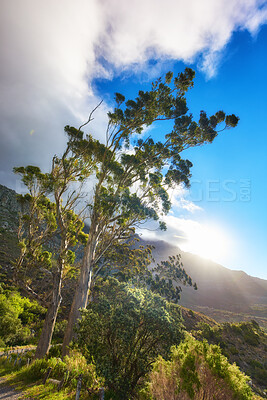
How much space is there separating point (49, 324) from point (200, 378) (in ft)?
29.3

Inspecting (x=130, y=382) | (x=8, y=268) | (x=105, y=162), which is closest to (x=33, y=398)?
(x=130, y=382)

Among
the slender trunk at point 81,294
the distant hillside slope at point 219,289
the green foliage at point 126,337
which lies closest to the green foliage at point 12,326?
the slender trunk at point 81,294

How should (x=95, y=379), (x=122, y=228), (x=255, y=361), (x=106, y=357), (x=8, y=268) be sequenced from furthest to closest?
(x=8, y=268)
(x=255, y=361)
(x=122, y=228)
(x=95, y=379)
(x=106, y=357)

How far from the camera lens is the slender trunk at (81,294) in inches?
375

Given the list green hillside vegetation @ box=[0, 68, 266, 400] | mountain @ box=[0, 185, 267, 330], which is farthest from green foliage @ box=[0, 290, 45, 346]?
mountain @ box=[0, 185, 267, 330]

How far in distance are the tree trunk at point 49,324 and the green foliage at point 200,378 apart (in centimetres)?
751

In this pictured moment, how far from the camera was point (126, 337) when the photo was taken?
6336 millimetres

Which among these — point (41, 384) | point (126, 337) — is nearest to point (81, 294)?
point (41, 384)

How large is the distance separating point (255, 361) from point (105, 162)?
2747cm

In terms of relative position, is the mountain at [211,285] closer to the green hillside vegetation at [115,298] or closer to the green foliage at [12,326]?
the green foliage at [12,326]

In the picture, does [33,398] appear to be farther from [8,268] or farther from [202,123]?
[8,268]

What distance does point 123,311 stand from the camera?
6762 millimetres

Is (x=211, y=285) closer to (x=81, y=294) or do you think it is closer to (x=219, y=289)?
(x=219, y=289)

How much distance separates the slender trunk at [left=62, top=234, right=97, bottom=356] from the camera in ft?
31.2
